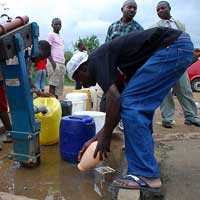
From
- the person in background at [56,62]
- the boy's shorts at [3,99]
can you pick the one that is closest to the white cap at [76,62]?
the boy's shorts at [3,99]

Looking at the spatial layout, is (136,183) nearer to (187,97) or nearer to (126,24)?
(126,24)

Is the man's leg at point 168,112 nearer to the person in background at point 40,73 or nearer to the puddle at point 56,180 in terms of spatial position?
the puddle at point 56,180

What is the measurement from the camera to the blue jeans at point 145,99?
2.99m

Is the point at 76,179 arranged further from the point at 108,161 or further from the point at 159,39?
the point at 159,39

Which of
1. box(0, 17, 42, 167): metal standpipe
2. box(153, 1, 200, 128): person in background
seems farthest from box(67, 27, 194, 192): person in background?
box(153, 1, 200, 128): person in background

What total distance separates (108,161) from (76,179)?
1.89ft

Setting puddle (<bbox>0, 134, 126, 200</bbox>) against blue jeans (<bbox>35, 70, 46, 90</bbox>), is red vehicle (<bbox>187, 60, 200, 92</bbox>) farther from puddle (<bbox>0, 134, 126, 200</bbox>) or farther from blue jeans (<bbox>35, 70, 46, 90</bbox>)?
puddle (<bbox>0, 134, 126, 200</bbox>)

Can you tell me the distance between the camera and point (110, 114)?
118 inches

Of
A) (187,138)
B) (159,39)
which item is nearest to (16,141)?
→ (159,39)

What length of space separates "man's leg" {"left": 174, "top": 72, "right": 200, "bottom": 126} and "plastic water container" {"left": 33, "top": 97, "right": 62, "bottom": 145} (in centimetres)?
197

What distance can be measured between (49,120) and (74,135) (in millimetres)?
681

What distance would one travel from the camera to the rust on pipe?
3571 mm

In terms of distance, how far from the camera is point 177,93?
5.84 metres

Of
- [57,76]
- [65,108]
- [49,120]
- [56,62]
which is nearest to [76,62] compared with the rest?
[49,120]
